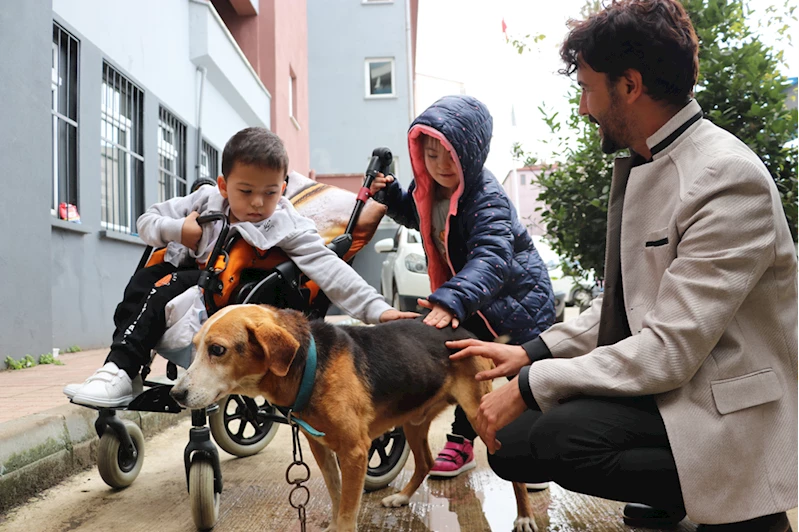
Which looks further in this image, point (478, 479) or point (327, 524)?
point (478, 479)

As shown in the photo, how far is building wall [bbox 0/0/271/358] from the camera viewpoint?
6.45 metres

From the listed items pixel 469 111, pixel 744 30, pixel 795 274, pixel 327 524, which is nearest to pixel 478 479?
pixel 327 524

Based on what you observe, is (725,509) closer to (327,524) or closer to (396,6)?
(327,524)

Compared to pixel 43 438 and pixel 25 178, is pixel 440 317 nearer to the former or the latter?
pixel 43 438

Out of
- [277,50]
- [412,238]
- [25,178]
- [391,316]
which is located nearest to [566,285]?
[412,238]

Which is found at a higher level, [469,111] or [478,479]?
[469,111]

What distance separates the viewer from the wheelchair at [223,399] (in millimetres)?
3010

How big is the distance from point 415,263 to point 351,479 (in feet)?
28.9

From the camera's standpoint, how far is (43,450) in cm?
365

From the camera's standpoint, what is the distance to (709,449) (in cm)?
199

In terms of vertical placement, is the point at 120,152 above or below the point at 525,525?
above

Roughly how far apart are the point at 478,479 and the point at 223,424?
154 cm

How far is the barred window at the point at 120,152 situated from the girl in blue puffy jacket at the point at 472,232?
19.8ft

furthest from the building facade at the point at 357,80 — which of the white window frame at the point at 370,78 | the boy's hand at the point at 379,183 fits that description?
the boy's hand at the point at 379,183
